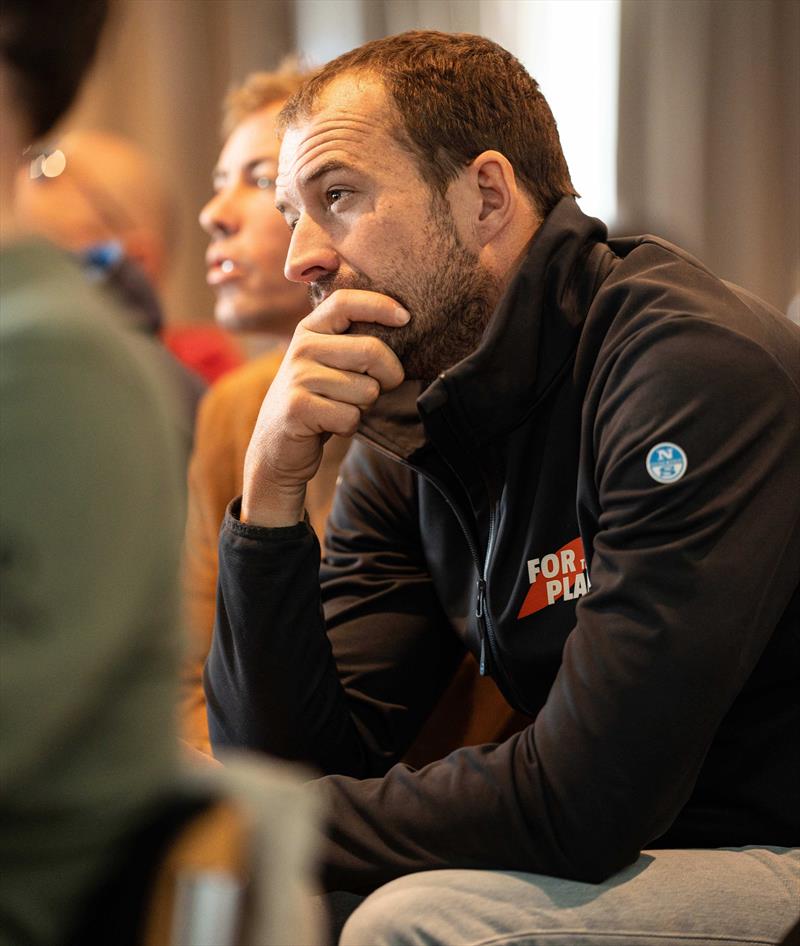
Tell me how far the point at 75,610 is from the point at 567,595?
802 mm

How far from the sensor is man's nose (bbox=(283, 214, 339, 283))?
1.56 m

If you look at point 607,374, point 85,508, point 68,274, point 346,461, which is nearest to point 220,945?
point 85,508

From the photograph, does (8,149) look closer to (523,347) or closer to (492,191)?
(523,347)

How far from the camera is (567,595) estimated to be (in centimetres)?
139

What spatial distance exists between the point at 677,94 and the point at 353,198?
254 centimetres

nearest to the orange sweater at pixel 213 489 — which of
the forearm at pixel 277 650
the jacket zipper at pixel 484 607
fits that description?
the forearm at pixel 277 650

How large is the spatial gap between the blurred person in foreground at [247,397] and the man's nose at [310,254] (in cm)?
43

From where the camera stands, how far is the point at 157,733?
2.29 feet

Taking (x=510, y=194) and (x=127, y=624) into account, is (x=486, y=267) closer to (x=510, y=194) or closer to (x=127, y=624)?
(x=510, y=194)

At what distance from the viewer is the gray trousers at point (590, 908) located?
118 cm

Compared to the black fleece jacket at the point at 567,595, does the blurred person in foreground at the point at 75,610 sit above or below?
above

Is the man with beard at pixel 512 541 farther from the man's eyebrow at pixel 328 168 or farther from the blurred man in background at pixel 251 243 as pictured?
the blurred man in background at pixel 251 243

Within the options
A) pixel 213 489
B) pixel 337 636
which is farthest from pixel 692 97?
pixel 337 636

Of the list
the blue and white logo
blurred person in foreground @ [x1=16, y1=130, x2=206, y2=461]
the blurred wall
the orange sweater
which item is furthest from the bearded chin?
the blurred wall
